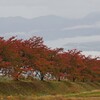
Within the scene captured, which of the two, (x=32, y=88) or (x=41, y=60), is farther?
(x=41, y=60)

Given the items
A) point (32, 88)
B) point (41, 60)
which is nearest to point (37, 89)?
point (32, 88)

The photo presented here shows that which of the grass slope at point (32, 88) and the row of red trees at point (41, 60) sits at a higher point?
the row of red trees at point (41, 60)

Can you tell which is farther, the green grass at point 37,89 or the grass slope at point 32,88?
the grass slope at point 32,88

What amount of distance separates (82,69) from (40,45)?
24.3 metres

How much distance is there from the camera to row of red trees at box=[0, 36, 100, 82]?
168ft

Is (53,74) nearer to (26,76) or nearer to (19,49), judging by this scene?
(26,76)

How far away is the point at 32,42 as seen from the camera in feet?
202

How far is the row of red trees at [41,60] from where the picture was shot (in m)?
51.1

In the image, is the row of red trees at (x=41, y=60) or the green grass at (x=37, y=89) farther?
the row of red trees at (x=41, y=60)

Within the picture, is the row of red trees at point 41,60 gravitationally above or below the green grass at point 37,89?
above

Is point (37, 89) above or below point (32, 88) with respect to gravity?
below

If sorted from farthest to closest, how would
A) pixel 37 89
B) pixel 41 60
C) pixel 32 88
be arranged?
pixel 41 60
pixel 37 89
pixel 32 88

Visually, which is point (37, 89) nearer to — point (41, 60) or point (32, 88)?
point (32, 88)

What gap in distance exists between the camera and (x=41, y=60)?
2344 inches
